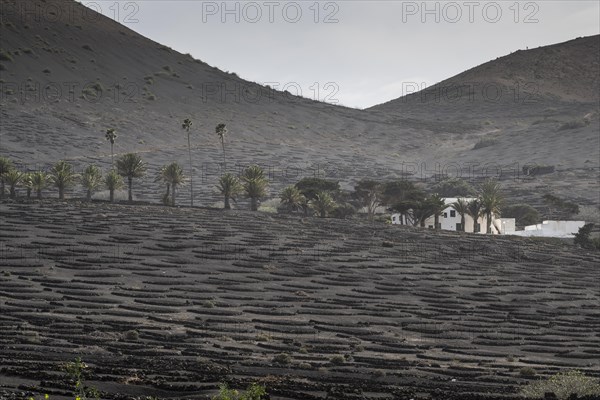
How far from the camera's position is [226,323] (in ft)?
198

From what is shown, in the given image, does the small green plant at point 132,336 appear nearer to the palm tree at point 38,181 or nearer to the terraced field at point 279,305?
the terraced field at point 279,305

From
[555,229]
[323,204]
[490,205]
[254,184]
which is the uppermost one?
[254,184]

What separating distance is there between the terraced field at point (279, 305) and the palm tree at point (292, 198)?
23.8 feet

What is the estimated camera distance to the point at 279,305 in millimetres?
69000

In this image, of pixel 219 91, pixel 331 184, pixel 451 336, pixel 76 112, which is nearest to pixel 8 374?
pixel 451 336

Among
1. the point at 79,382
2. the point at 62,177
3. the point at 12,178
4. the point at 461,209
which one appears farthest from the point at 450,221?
the point at 79,382

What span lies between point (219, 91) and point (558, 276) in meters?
116

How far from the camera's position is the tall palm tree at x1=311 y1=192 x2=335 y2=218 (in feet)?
380

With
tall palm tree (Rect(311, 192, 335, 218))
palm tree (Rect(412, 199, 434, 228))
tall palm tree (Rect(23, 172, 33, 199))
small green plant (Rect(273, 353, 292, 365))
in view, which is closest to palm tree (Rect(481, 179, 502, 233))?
palm tree (Rect(412, 199, 434, 228))

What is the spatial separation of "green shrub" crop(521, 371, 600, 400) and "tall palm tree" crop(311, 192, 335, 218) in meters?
73.4

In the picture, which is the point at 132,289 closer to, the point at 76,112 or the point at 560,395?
the point at 560,395

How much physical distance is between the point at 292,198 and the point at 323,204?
3.40 m

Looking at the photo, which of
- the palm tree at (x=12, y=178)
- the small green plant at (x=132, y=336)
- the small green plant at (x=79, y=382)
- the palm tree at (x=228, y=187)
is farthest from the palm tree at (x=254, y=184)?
the small green plant at (x=79, y=382)

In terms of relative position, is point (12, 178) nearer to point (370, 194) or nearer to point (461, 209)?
point (370, 194)
